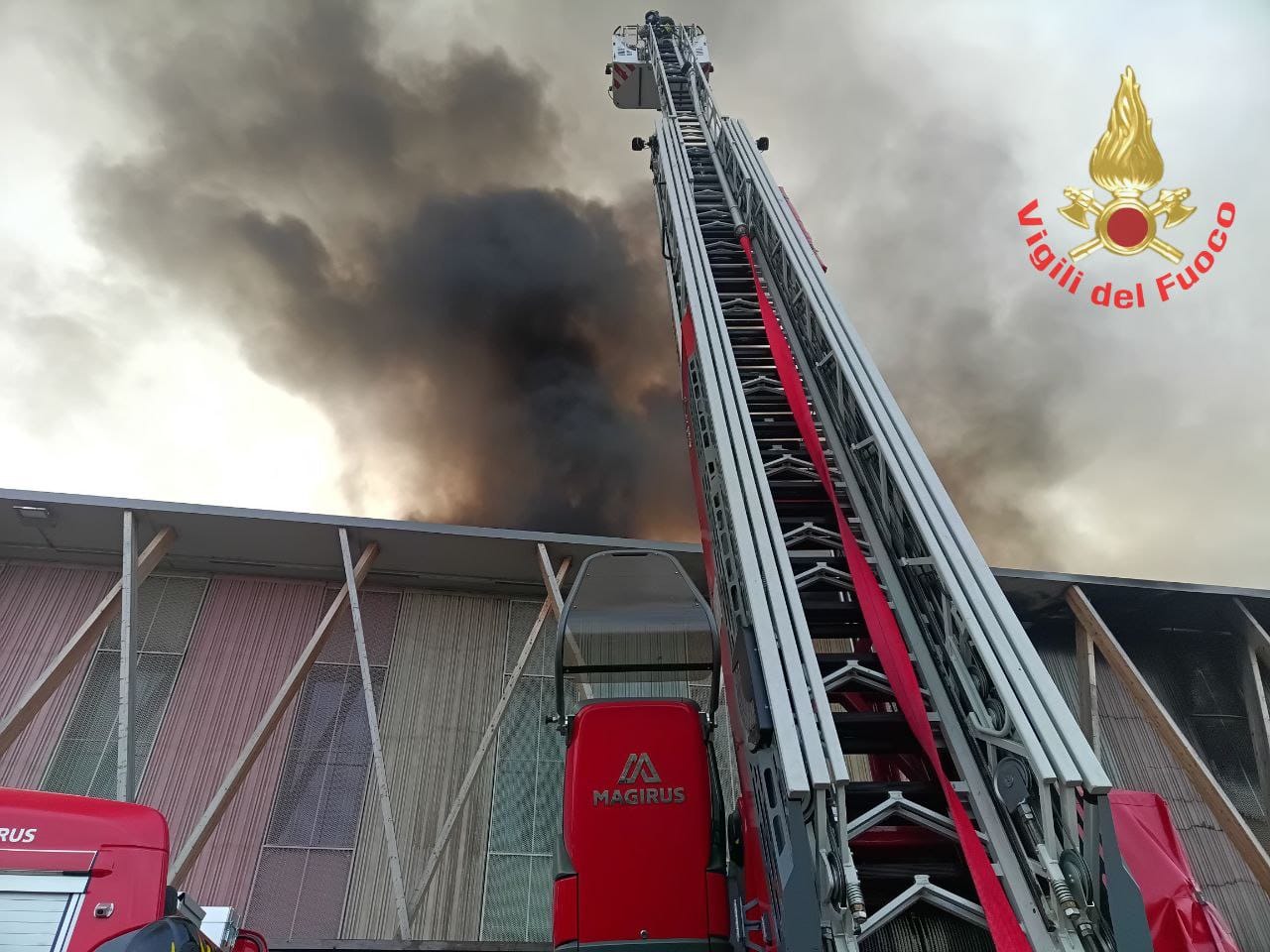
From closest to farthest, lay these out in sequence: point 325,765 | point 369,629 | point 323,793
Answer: point 323,793 < point 325,765 < point 369,629

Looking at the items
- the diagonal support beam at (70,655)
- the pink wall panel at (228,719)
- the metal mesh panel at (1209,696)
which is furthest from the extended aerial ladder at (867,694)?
the metal mesh panel at (1209,696)

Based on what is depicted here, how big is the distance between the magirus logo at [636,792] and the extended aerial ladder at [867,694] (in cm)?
46

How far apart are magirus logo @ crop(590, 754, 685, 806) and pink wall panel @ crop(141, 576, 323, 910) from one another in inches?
347

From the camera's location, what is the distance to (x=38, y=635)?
36.9 ft

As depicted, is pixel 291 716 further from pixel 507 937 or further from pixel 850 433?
pixel 850 433

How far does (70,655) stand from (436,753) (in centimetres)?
511

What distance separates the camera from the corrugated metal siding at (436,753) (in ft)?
33.4

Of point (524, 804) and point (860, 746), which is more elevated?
point (524, 804)

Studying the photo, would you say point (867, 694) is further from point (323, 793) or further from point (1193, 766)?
point (323, 793)

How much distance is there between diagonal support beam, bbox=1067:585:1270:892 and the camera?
28.7 feet

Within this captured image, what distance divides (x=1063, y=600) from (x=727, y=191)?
8950 mm

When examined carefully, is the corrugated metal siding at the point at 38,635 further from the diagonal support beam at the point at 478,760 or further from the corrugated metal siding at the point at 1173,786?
the corrugated metal siding at the point at 1173,786

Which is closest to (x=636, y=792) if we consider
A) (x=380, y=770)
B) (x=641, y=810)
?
(x=641, y=810)

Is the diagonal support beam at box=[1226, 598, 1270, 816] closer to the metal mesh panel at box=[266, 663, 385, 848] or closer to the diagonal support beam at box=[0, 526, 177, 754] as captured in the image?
the metal mesh panel at box=[266, 663, 385, 848]
